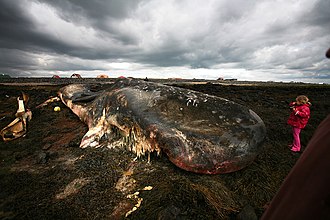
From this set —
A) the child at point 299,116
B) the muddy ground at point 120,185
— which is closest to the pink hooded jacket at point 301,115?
the child at point 299,116

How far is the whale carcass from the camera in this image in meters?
3.43

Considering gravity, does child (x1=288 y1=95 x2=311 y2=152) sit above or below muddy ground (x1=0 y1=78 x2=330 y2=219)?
above

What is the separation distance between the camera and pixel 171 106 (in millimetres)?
4238

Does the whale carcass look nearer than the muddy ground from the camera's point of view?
No

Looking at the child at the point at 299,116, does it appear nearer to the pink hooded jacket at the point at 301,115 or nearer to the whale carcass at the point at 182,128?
the pink hooded jacket at the point at 301,115

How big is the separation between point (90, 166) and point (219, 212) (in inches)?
109

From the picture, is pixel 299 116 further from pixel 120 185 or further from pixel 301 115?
pixel 120 185

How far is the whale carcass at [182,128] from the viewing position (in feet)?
11.2

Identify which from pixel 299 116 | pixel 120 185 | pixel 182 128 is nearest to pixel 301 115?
pixel 299 116

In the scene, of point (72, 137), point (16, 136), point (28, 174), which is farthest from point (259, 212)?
point (16, 136)

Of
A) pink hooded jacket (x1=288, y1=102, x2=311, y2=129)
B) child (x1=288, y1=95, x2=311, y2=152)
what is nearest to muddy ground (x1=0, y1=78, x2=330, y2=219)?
child (x1=288, y1=95, x2=311, y2=152)

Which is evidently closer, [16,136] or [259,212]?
[259,212]

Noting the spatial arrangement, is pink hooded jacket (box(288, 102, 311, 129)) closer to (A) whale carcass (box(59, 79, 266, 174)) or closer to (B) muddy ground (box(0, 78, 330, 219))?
(B) muddy ground (box(0, 78, 330, 219))

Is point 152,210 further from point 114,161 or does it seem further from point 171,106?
point 171,106
